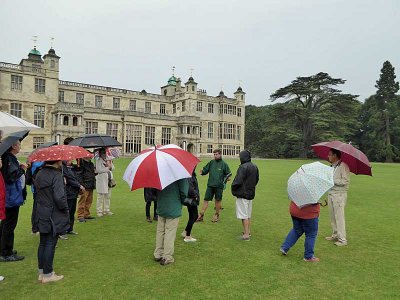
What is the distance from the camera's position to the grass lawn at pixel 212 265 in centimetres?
453

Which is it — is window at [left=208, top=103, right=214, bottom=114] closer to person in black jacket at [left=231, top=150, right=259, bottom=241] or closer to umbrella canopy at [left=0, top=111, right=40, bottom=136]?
person in black jacket at [left=231, top=150, right=259, bottom=241]

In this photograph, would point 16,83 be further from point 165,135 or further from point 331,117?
point 331,117

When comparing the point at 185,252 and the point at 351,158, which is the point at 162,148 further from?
the point at 351,158

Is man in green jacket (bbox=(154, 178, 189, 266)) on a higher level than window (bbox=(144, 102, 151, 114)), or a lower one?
lower

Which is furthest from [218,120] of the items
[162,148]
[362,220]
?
[162,148]

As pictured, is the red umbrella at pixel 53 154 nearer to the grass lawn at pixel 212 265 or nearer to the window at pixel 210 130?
the grass lawn at pixel 212 265

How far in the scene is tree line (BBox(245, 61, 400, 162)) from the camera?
51344 millimetres

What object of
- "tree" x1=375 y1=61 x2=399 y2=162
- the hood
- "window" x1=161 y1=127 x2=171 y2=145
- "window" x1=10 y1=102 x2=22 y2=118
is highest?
"tree" x1=375 y1=61 x2=399 y2=162

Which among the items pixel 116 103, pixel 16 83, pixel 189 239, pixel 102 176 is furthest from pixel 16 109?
pixel 189 239

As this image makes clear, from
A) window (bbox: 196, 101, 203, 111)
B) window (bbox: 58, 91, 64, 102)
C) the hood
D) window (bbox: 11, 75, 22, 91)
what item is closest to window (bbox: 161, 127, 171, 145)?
window (bbox: 196, 101, 203, 111)

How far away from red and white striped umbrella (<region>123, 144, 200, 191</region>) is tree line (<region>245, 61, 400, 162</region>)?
48.0m

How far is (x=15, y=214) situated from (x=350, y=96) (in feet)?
174

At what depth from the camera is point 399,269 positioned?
5.50 meters

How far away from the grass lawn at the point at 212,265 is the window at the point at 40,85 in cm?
3667
